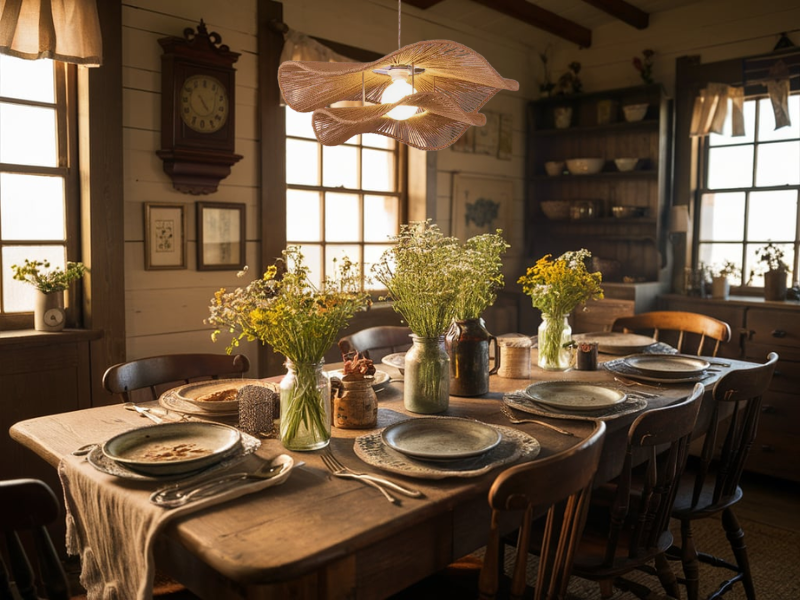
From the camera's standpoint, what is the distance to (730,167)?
4.18 meters

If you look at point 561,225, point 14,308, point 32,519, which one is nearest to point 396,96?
point 32,519

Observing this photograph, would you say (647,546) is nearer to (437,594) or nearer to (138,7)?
(437,594)

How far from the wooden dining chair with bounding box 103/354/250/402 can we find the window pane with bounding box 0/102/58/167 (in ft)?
3.36

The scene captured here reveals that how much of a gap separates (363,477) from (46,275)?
191cm

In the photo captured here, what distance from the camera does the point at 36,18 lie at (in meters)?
2.52

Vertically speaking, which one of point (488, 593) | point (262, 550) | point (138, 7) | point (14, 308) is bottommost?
point (488, 593)

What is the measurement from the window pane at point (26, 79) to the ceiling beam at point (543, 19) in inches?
91.8

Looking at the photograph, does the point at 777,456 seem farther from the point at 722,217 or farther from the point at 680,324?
the point at 722,217

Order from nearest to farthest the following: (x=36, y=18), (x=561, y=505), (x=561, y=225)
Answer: (x=561, y=505)
(x=36, y=18)
(x=561, y=225)

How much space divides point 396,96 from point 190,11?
1.66m

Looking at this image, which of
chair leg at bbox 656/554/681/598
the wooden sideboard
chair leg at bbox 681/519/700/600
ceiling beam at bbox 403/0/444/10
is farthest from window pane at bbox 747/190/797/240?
chair leg at bbox 656/554/681/598

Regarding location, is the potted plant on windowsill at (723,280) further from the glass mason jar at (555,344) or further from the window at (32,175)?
the window at (32,175)

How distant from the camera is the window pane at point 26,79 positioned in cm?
270

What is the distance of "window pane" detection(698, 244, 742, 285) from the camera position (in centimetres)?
416
